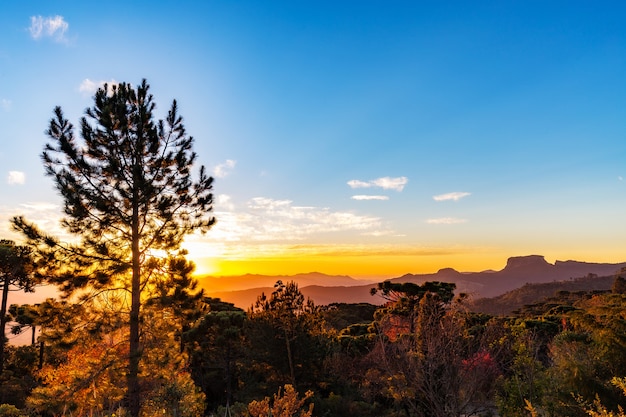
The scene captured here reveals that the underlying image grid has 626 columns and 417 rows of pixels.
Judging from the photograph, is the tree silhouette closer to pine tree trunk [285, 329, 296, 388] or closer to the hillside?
pine tree trunk [285, 329, 296, 388]

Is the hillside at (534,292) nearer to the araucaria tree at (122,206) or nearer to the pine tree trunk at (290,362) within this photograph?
the pine tree trunk at (290,362)

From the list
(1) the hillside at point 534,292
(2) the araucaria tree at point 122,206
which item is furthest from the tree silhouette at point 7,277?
(1) the hillside at point 534,292

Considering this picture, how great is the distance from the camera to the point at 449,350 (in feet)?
35.2

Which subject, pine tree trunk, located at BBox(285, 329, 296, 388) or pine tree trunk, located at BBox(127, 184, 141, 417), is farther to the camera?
pine tree trunk, located at BBox(285, 329, 296, 388)

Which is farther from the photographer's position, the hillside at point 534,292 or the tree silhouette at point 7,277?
the hillside at point 534,292

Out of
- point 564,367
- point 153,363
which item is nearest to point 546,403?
point 564,367

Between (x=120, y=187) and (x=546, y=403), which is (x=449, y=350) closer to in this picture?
(x=546, y=403)

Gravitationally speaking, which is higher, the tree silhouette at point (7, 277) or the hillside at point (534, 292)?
the tree silhouette at point (7, 277)

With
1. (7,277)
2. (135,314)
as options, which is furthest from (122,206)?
(7,277)

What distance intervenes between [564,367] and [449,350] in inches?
108

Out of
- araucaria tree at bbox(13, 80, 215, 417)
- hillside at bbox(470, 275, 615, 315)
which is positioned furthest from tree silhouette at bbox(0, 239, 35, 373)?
hillside at bbox(470, 275, 615, 315)

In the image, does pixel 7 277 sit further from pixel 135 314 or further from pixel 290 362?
pixel 290 362

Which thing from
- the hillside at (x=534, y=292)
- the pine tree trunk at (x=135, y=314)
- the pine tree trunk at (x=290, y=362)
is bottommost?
the hillside at (x=534, y=292)

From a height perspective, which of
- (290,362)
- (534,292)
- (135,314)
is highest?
(135,314)
